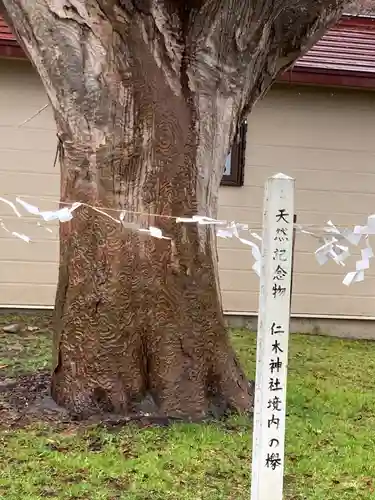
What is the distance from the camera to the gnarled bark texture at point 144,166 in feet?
16.8

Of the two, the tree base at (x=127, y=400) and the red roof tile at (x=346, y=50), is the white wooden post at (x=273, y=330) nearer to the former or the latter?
the tree base at (x=127, y=400)

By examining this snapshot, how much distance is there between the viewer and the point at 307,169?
986 cm

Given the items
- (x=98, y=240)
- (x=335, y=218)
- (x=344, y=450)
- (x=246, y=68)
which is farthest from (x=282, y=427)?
(x=335, y=218)

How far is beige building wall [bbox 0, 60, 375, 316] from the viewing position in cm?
951

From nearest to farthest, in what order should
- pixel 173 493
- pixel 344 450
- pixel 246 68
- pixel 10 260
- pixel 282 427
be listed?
pixel 282 427 < pixel 173 493 < pixel 344 450 < pixel 246 68 < pixel 10 260

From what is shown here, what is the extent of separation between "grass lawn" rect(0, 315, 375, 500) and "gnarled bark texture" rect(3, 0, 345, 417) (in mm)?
360

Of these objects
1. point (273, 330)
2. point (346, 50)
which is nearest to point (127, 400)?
point (273, 330)

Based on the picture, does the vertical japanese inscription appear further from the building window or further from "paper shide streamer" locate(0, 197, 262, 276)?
the building window

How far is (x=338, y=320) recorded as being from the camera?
10211 mm

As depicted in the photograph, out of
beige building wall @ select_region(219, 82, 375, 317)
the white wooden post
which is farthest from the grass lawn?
beige building wall @ select_region(219, 82, 375, 317)

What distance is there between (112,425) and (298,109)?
5789 millimetres

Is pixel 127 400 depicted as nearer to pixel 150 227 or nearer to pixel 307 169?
pixel 150 227

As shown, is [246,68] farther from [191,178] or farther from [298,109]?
[298,109]

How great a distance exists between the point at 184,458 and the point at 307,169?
5850 millimetres
